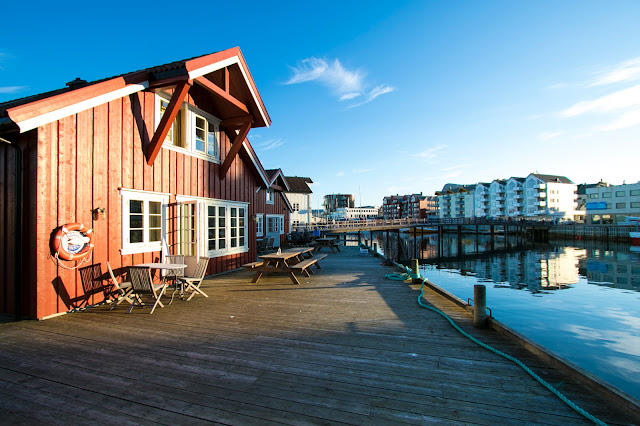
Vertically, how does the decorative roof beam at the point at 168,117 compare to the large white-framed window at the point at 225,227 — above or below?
above

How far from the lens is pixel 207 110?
9.88m

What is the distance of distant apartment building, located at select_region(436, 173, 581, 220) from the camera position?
77562 mm

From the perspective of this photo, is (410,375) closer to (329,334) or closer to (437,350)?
(437,350)

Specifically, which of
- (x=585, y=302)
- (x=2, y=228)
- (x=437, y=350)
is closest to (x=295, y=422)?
(x=437, y=350)

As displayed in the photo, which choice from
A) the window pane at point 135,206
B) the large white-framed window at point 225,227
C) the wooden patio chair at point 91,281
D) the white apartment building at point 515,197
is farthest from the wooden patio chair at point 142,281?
the white apartment building at point 515,197

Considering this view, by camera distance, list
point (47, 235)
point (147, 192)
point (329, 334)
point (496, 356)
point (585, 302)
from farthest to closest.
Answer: point (585, 302), point (147, 192), point (47, 235), point (329, 334), point (496, 356)

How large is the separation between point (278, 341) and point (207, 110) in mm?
8089

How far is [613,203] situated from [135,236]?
8514 cm

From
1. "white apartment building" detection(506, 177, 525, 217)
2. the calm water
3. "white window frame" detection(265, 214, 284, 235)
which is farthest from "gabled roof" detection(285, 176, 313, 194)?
"white apartment building" detection(506, 177, 525, 217)

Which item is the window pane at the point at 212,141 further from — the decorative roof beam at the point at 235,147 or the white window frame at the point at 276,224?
the white window frame at the point at 276,224

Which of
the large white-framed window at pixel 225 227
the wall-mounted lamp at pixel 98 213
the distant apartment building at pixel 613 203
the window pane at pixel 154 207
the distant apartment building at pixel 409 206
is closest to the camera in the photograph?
the wall-mounted lamp at pixel 98 213

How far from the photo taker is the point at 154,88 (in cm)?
766

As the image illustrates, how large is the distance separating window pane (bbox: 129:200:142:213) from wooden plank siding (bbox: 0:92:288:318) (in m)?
0.35

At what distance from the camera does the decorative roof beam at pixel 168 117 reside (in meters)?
7.26
